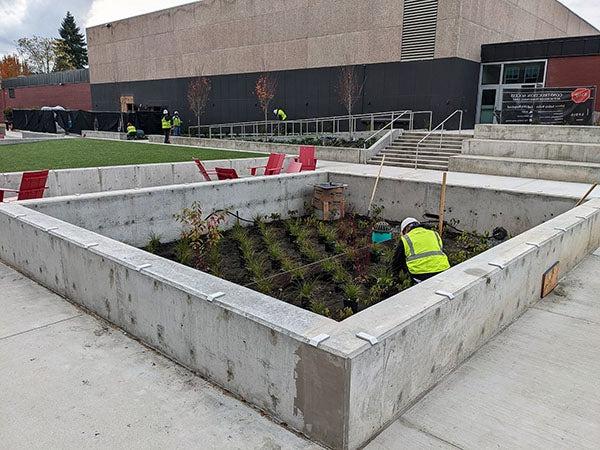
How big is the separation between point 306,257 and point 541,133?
12.2 m

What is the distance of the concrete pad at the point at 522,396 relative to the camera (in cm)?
342

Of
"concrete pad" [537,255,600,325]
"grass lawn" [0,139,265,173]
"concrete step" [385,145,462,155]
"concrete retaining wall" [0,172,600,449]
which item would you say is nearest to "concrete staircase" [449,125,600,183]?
"concrete step" [385,145,462,155]

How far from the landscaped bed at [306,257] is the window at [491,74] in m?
17.9

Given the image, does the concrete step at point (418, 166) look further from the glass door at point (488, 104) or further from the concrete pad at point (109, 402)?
the concrete pad at point (109, 402)

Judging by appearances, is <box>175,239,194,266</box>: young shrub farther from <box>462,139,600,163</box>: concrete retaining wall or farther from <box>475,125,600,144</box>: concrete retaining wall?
<box>475,125,600,144</box>: concrete retaining wall

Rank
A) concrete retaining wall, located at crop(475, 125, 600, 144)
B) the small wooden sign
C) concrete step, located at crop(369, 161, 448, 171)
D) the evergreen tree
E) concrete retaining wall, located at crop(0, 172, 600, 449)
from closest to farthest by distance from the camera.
Result: 1. concrete retaining wall, located at crop(0, 172, 600, 449)
2. the small wooden sign
3. concrete retaining wall, located at crop(475, 125, 600, 144)
4. concrete step, located at crop(369, 161, 448, 171)
5. the evergreen tree

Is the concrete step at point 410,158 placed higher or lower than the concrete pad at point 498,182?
higher

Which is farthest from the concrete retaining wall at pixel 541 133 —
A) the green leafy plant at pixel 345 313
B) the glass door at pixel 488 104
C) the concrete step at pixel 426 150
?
the green leafy plant at pixel 345 313

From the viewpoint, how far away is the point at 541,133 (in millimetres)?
16531

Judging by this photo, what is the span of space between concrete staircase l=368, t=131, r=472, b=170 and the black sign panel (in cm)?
213

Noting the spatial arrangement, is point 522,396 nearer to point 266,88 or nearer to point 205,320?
point 205,320

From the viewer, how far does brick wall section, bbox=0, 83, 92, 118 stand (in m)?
48.4

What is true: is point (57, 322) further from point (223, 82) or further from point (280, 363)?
point (223, 82)

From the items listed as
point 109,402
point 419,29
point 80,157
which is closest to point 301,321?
point 109,402
